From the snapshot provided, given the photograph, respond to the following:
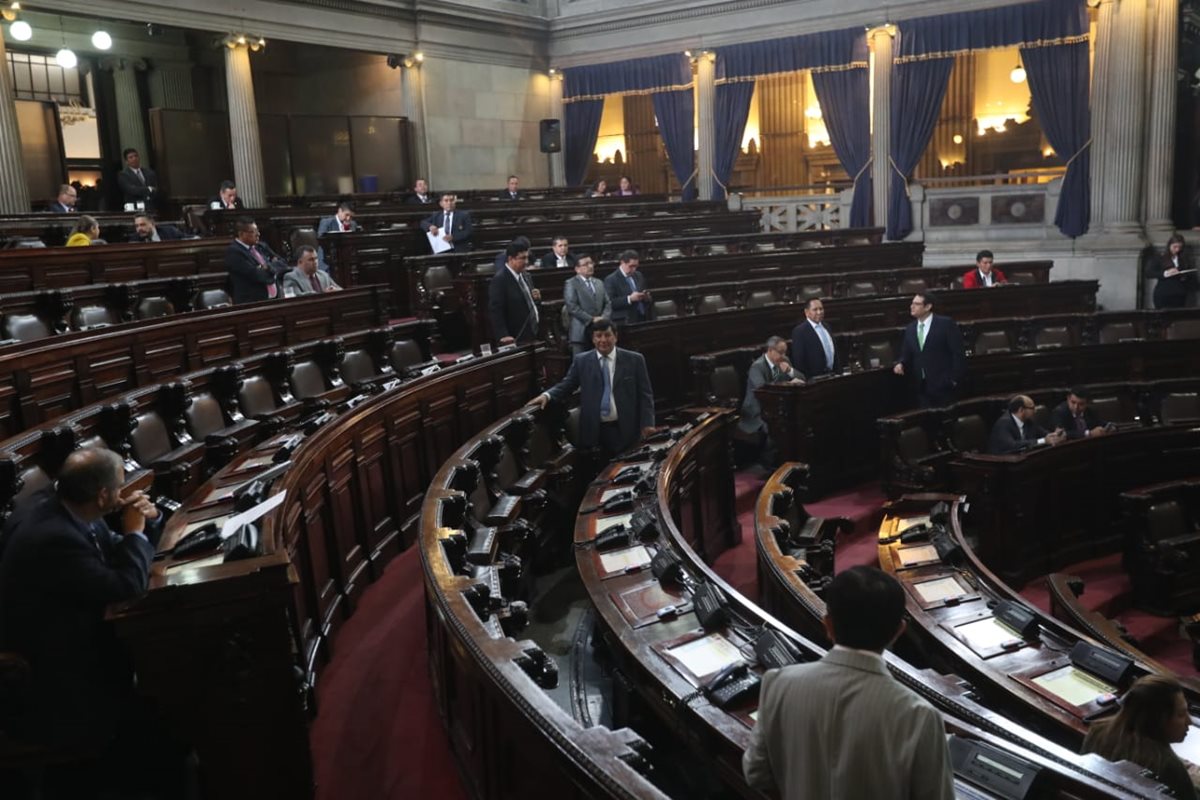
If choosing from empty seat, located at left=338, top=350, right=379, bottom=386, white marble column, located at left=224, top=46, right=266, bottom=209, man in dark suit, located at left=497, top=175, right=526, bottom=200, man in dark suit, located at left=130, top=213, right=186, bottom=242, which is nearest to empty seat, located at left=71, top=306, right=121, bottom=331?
empty seat, located at left=338, top=350, right=379, bottom=386

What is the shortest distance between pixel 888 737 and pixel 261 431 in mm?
3744

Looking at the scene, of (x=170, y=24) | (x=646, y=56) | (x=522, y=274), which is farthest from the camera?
(x=646, y=56)

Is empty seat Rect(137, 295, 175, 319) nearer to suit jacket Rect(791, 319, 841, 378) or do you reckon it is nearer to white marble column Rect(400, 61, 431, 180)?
suit jacket Rect(791, 319, 841, 378)

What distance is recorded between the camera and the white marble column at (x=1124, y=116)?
1115 centimetres

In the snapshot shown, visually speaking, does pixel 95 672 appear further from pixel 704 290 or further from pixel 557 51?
pixel 557 51

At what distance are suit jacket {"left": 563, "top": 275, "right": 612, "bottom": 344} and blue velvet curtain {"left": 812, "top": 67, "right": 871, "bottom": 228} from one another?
7.38 meters

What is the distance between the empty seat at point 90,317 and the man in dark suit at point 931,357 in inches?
204

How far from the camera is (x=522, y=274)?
699cm

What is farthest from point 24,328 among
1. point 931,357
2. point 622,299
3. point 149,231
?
point 931,357

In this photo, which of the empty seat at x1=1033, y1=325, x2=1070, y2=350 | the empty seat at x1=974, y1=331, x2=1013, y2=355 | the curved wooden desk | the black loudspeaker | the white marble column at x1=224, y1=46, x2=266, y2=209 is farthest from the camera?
the black loudspeaker

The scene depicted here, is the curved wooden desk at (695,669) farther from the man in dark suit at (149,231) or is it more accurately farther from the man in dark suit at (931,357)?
the man in dark suit at (149,231)

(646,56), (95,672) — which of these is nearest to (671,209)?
(646,56)

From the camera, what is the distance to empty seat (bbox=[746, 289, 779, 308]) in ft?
30.0

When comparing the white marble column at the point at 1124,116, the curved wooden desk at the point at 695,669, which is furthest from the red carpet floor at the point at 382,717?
the white marble column at the point at 1124,116
